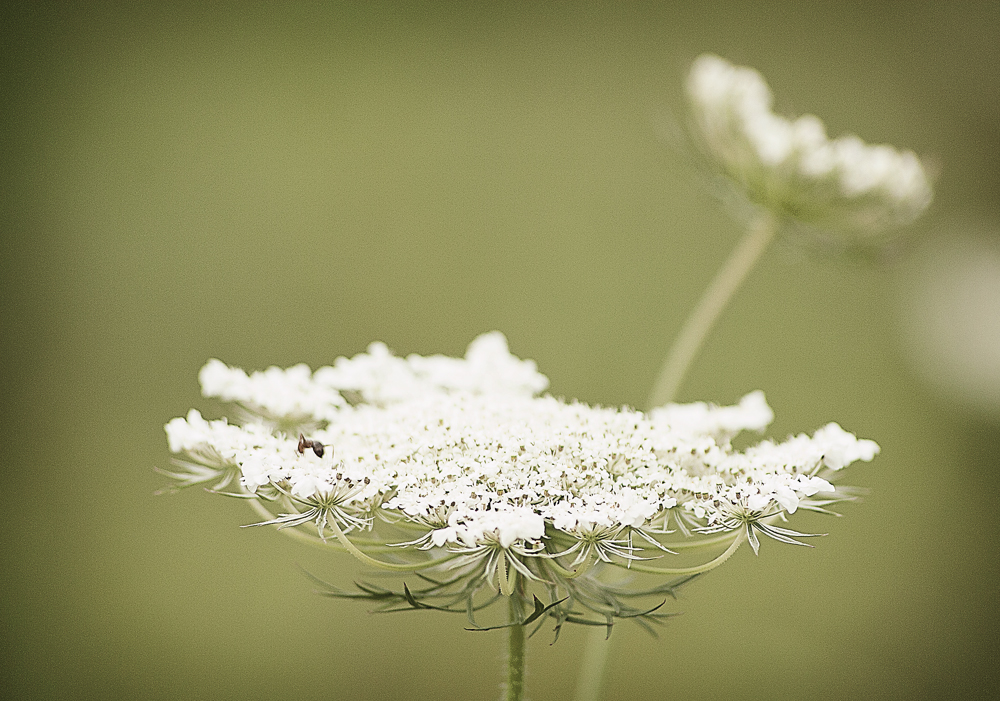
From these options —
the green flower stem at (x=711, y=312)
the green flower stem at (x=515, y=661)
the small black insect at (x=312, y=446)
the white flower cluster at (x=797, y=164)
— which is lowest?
the green flower stem at (x=515, y=661)

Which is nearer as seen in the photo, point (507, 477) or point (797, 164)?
point (507, 477)

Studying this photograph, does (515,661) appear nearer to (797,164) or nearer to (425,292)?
(797,164)

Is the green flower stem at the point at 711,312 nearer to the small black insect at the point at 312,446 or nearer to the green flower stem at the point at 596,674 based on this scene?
the green flower stem at the point at 596,674

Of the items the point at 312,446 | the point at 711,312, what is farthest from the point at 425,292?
the point at 312,446

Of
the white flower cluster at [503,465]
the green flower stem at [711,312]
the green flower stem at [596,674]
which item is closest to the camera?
the white flower cluster at [503,465]

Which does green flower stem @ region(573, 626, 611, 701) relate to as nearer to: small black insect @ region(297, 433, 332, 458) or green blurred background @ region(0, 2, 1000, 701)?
small black insect @ region(297, 433, 332, 458)

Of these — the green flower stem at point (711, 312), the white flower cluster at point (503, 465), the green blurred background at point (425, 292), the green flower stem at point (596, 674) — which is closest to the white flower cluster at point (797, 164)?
the green flower stem at point (711, 312)
